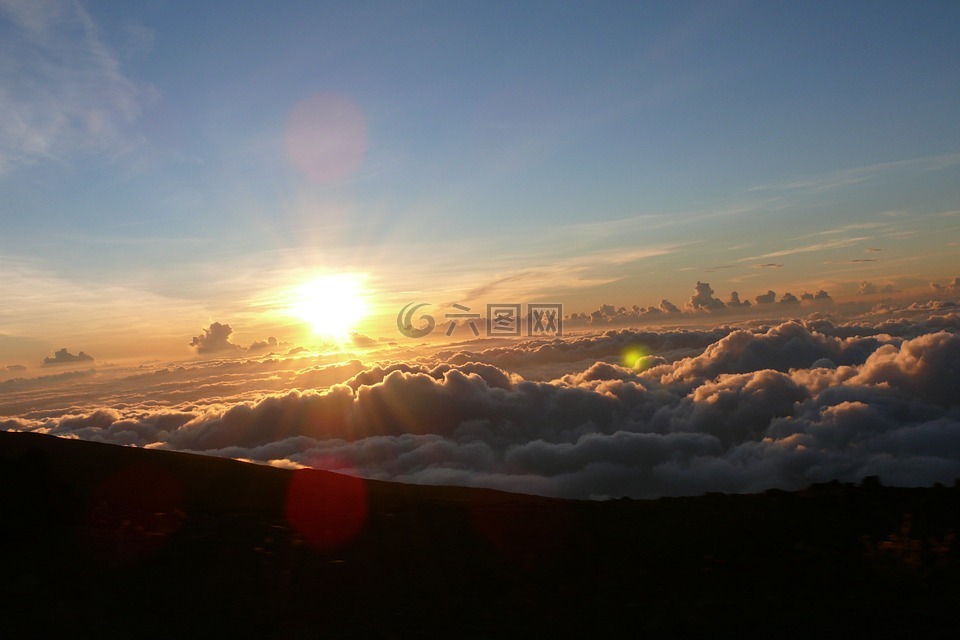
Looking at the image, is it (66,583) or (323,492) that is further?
(323,492)

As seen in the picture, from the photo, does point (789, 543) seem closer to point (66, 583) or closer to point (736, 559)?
point (736, 559)

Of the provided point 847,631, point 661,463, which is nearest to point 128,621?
point 847,631

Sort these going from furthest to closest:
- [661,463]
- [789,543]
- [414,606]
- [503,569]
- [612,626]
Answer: [661,463] → [789,543] → [503,569] → [414,606] → [612,626]

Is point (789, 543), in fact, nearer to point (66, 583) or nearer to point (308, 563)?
point (308, 563)

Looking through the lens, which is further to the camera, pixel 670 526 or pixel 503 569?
pixel 670 526

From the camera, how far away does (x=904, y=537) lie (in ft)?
38.8

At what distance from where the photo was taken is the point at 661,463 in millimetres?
176750

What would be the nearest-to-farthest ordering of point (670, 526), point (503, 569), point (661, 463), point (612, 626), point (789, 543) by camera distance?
point (612, 626) < point (503, 569) < point (789, 543) < point (670, 526) < point (661, 463)

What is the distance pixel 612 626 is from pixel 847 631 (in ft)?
9.20

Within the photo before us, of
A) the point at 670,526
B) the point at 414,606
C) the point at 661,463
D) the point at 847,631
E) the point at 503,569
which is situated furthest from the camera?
the point at 661,463

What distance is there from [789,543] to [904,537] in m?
1.95

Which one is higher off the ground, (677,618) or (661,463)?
(677,618)

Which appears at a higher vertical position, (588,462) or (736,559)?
(736,559)

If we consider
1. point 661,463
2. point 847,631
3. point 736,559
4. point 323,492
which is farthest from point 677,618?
point 661,463
